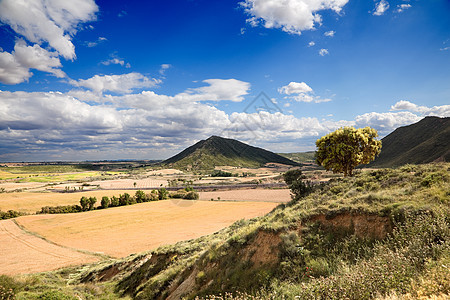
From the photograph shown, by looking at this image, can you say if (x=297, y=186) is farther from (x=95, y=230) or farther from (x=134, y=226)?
(x=95, y=230)

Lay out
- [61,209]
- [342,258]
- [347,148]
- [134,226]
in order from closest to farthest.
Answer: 1. [342,258]
2. [347,148]
3. [134,226]
4. [61,209]

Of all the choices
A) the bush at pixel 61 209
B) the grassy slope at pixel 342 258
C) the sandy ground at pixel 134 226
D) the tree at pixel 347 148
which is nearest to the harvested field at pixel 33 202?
the bush at pixel 61 209

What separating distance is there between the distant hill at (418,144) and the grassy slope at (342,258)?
8026 centimetres

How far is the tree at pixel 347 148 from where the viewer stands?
2291 cm

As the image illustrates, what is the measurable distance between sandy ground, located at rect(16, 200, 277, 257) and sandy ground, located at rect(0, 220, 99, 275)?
2199 millimetres

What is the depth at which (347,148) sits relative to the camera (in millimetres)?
22844

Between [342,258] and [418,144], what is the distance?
122298 millimetres

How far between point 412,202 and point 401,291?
6.32m

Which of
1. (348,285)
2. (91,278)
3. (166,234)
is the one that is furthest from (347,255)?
(166,234)

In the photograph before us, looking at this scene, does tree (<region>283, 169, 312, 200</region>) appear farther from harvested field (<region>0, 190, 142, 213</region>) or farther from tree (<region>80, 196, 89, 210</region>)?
harvested field (<region>0, 190, 142, 213</region>)

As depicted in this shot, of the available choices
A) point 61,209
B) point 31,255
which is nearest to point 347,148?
point 31,255

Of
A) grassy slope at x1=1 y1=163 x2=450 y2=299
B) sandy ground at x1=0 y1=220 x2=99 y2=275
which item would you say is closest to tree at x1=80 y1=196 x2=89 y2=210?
sandy ground at x1=0 y1=220 x2=99 y2=275

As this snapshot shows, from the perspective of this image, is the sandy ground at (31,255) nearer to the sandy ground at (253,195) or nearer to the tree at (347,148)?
the tree at (347,148)

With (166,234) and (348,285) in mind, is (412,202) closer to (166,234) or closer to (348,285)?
(348,285)
